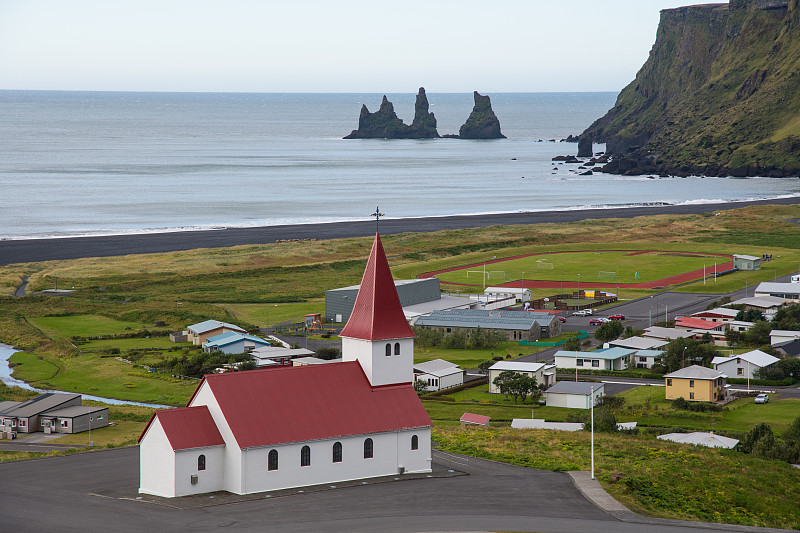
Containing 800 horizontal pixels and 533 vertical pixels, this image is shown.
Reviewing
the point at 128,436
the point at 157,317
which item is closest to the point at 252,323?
the point at 157,317

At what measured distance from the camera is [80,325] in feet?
298

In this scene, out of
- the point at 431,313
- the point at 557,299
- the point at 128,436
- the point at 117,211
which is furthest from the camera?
the point at 117,211

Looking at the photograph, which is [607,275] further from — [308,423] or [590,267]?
[308,423]

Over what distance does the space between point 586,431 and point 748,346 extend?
31074mm

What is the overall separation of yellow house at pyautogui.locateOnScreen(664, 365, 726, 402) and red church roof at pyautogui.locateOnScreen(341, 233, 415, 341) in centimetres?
2696

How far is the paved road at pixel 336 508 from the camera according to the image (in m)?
35.4

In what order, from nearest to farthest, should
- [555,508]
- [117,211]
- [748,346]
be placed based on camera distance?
[555,508] → [748,346] → [117,211]

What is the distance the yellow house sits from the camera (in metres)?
63.8

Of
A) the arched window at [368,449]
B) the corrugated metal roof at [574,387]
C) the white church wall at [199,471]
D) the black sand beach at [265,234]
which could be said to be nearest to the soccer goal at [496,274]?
the black sand beach at [265,234]

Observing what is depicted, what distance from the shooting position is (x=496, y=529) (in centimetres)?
3538

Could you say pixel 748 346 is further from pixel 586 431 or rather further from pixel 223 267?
pixel 223 267

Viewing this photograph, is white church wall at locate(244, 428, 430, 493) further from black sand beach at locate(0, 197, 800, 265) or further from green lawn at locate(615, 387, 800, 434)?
black sand beach at locate(0, 197, 800, 265)

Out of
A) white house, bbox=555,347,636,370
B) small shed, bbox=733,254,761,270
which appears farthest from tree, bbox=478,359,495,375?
small shed, bbox=733,254,761,270

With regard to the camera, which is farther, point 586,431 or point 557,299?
point 557,299
